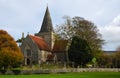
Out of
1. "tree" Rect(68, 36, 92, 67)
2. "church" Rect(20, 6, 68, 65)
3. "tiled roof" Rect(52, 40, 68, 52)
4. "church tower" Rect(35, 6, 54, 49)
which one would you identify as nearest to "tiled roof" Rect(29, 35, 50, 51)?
"church" Rect(20, 6, 68, 65)

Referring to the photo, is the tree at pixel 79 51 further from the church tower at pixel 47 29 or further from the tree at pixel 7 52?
the church tower at pixel 47 29

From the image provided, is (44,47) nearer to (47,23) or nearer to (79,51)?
(47,23)

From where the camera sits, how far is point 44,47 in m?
81.8

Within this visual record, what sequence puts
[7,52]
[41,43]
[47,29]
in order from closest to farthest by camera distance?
[7,52] → [41,43] → [47,29]

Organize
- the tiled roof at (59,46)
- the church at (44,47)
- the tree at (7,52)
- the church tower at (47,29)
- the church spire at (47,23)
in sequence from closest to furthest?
the tree at (7,52) → the church at (44,47) → the tiled roof at (59,46) → the church tower at (47,29) → the church spire at (47,23)

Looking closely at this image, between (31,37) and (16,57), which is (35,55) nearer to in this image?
(31,37)

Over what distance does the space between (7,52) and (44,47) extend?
24.4 metres

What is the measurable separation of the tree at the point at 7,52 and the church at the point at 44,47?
17657 mm

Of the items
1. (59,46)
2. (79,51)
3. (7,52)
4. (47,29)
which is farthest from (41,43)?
(7,52)

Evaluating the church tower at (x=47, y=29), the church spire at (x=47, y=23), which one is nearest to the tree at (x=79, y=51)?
the church tower at (x=47, y=29)

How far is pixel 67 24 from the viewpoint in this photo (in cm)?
7438

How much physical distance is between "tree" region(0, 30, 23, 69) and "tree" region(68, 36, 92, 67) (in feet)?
46.9

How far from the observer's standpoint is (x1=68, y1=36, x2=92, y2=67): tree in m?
68.3

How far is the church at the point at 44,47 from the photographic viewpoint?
7885cm
